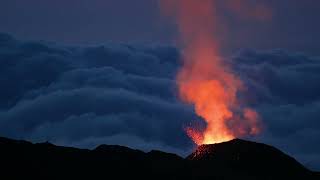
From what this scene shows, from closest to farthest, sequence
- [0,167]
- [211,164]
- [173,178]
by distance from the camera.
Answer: [0,167] → [173,178] → [211,164]

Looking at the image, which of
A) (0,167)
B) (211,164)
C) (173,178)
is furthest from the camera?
(211,164)

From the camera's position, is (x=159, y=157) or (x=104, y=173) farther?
(x=159, y=157)

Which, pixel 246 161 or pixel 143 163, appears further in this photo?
pixel 246 161

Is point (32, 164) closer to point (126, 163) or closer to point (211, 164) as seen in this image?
point (126, 163)

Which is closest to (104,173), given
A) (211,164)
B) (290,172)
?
(211,164)

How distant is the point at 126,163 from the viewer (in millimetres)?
83000

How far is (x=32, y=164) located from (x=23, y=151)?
3.93m

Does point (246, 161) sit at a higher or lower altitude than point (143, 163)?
higher

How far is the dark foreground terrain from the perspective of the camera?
251 feet

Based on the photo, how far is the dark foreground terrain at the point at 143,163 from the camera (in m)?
76.6

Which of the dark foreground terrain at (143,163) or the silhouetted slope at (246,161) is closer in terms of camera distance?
the dark foreground terrain at (143,163)

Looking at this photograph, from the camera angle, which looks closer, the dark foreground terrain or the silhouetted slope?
the dark foreground terrain

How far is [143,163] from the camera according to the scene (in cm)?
8406

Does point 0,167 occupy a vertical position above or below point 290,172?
below
